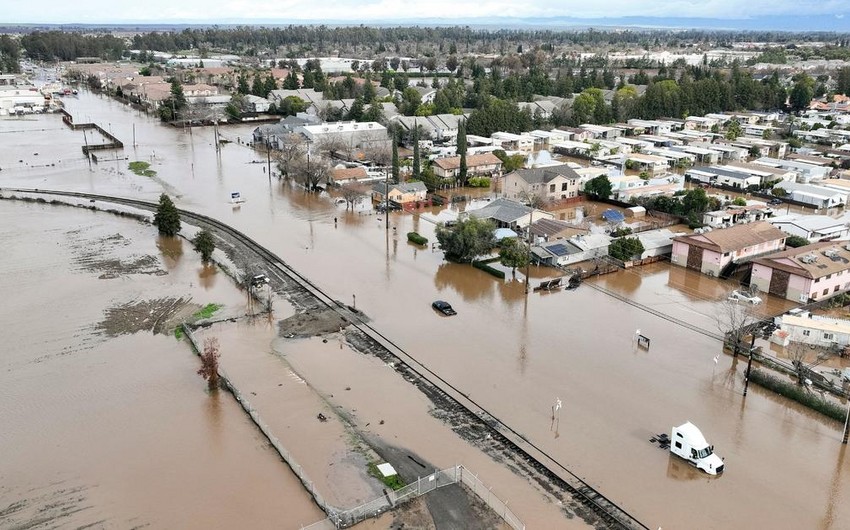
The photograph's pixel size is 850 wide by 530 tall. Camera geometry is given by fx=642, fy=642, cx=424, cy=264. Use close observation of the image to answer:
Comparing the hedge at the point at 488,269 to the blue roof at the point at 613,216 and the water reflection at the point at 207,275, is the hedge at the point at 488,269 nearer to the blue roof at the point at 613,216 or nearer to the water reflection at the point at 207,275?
the blue roof at the point at 613,216

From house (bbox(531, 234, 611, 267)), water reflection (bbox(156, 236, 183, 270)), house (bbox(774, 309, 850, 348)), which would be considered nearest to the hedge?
house (bbox(531, 234, 611, 267))

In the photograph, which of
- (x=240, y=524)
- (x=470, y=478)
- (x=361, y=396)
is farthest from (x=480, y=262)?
(x=240, y=524)

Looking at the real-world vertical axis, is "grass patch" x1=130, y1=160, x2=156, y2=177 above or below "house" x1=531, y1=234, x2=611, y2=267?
above

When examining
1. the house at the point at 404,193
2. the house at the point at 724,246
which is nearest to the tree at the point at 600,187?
the house at the point at 404,193

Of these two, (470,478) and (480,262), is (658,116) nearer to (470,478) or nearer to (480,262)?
(480,262)

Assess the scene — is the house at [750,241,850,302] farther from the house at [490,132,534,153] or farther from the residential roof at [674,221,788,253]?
the house at [490,132,534,153]

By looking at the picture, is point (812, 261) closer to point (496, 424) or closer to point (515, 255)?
point (515, 255)
